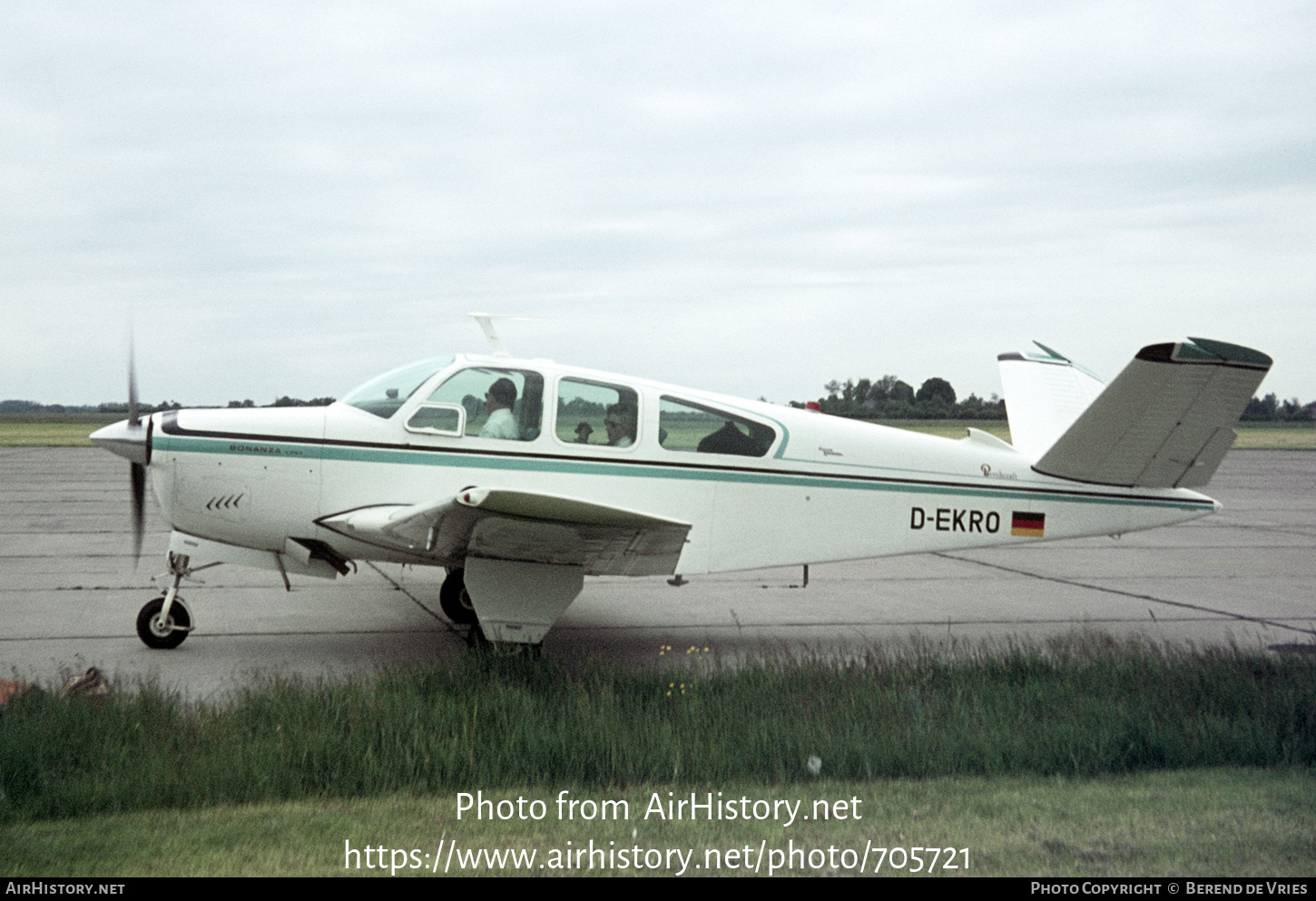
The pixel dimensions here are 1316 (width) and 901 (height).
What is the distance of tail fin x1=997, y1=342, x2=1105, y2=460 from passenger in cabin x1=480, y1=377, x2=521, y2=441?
472 centimetres

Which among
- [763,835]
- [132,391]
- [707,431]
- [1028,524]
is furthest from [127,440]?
[1028,524]

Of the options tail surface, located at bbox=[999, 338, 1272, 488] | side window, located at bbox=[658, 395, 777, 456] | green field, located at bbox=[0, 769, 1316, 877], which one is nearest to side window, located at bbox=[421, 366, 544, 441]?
side window, located at bbox=[658, 395, 777, 456]

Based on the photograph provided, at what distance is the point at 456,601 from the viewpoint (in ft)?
31.2

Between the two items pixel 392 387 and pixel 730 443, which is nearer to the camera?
pixel 392 387

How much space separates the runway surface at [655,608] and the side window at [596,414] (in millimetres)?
1788

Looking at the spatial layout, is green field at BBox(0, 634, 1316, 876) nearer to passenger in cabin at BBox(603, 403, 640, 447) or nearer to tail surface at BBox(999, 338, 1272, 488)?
passenger in cabin at BBox(603, 403, 640, 447)

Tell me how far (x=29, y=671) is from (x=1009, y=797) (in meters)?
6.49

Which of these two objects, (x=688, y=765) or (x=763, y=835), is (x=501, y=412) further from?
(x=763, y=835)

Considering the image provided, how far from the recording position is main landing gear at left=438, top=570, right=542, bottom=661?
7.54 metres

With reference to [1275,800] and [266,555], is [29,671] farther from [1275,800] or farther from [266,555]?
[1275,800]

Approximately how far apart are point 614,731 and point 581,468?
2770 mm

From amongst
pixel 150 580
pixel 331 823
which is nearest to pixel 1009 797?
pixel 331 823

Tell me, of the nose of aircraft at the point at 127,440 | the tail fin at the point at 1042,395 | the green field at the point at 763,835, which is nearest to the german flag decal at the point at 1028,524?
the tail fin at the point at 1042,395

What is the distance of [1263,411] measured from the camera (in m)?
103
